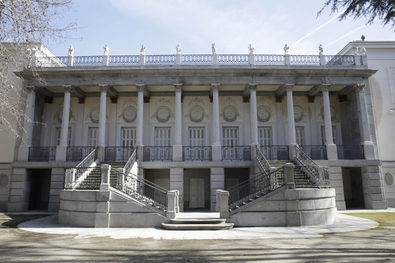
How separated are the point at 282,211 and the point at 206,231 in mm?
3248

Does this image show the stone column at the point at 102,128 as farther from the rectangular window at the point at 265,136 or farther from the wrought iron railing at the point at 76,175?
the rectangular window at the point at 265,136

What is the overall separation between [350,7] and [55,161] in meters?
16.0

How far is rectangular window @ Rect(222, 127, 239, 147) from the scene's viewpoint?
60.0 feet

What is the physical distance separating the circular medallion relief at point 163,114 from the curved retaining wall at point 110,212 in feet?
27.0

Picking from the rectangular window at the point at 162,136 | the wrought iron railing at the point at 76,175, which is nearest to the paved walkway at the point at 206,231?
the wrought iron railing at the point at 76,175

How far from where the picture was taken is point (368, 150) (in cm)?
1622

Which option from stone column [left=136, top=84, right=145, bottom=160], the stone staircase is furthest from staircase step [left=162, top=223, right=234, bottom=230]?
stone column [left=136, top=84, right=145, bottom=160]

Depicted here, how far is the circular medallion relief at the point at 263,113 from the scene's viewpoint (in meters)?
18.6

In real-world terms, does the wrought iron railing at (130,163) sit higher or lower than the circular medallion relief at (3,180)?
higher

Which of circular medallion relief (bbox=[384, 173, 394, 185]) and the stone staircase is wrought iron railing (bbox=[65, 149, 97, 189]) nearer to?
the stone staircase

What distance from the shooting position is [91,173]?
46.2 ft

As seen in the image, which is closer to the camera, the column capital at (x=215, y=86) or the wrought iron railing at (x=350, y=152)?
the column capital at (x=215, y=86)

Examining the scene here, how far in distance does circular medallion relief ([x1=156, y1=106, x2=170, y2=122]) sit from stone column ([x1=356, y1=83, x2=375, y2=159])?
12.3 metres

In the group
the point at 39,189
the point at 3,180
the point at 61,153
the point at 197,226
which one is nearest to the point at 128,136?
the point at 61,153
